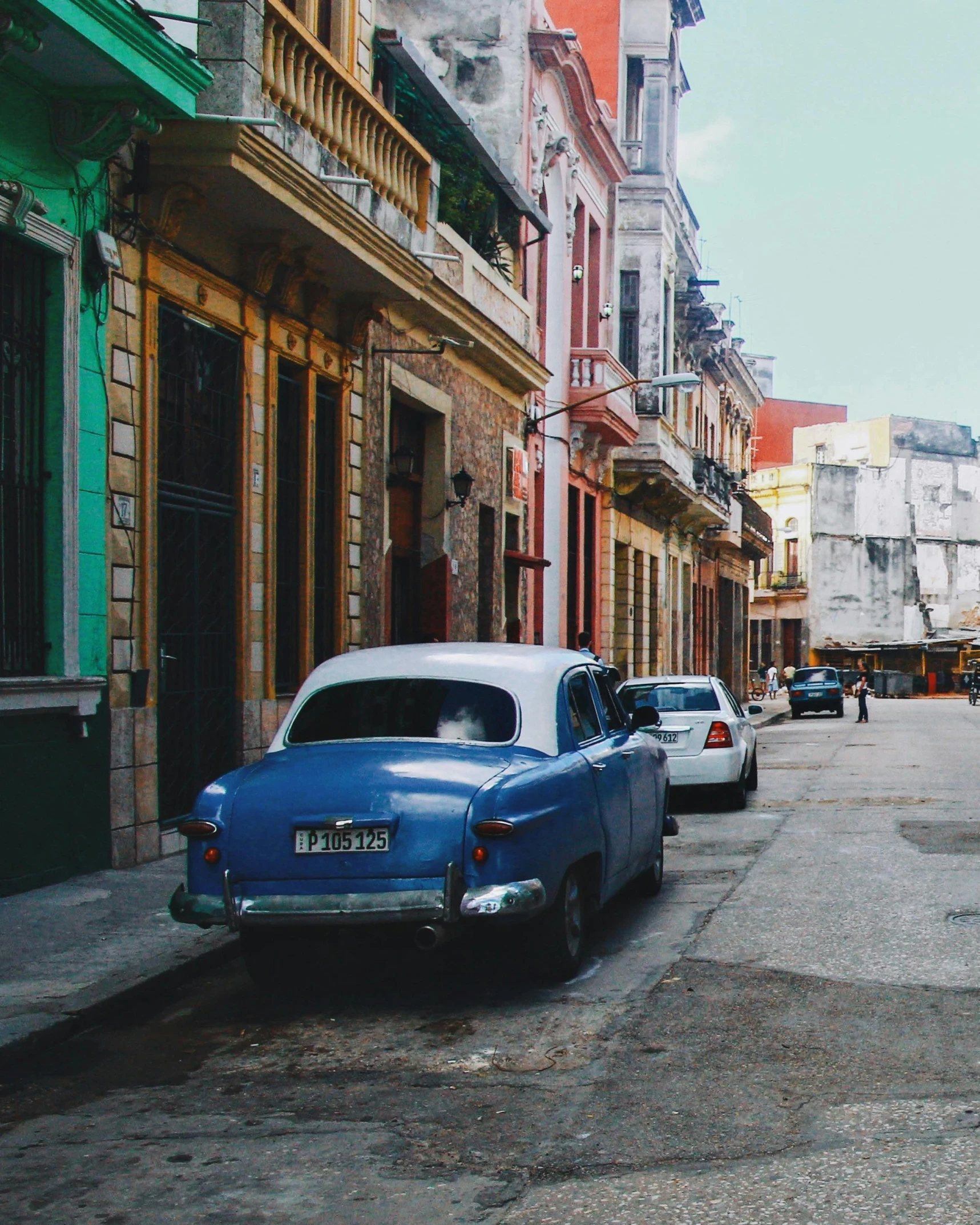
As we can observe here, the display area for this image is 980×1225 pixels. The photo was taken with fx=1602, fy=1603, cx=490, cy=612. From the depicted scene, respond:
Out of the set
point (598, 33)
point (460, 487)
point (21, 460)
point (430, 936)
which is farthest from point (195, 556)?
point (598, 33)

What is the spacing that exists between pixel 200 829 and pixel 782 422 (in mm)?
82684

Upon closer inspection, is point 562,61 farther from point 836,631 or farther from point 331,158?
point 836,631

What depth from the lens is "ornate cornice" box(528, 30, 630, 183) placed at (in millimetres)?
22828

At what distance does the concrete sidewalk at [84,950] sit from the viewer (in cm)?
→ 666

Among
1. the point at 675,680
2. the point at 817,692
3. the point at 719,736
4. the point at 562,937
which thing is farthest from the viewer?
the point at 817,692

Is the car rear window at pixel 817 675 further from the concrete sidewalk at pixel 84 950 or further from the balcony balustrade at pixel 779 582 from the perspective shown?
the concrete sidewalk at pixel 84 950

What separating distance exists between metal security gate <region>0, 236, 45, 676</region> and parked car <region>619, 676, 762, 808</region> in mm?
7171

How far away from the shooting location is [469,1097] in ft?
18.0

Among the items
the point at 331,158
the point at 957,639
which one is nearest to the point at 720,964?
the point at 331,158

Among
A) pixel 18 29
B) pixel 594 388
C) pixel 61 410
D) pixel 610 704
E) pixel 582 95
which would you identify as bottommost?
pixel 610 704

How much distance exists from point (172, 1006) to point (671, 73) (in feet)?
101

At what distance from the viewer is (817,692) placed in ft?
148

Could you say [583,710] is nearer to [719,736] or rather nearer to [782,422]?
[719,736]

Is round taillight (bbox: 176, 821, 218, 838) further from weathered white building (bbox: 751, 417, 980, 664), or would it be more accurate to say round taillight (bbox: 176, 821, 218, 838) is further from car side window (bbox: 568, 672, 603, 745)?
weathered white building (bbox: 751, 417, 980, 664)
